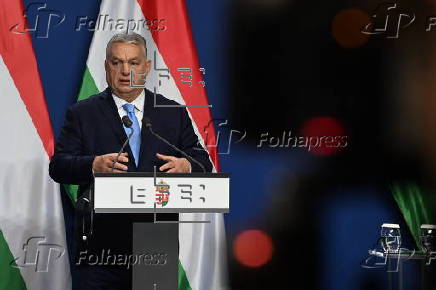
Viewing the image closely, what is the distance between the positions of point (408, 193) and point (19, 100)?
105 inches

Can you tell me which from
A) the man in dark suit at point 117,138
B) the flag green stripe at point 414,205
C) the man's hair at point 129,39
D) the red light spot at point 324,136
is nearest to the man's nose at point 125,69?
the man in dark suit at point 117,138

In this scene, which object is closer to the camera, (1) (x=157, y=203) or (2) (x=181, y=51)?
(1) (x=157, y=203)

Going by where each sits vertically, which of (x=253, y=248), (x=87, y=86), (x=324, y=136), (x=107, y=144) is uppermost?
(x=87, y=86)

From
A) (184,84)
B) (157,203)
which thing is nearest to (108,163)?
(157,203)

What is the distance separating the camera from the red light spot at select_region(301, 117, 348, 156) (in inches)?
223

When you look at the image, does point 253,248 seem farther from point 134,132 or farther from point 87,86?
point 87,86

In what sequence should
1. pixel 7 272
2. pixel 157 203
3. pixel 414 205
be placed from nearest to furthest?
pixel 157 203
pixel 7 272
pixel 414 205

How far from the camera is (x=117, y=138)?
535 centimetres

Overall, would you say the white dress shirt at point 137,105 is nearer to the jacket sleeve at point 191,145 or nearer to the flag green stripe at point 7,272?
the jacket sleeve at point 191,145

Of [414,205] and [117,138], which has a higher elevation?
[117,138]

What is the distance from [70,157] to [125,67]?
69cm

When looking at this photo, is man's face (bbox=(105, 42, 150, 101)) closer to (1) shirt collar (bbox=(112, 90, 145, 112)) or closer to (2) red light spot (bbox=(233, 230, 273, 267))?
(1) shirt collar (bbox=(112, 90, 145, 112))

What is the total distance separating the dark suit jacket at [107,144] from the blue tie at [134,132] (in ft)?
0.10

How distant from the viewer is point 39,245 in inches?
216
